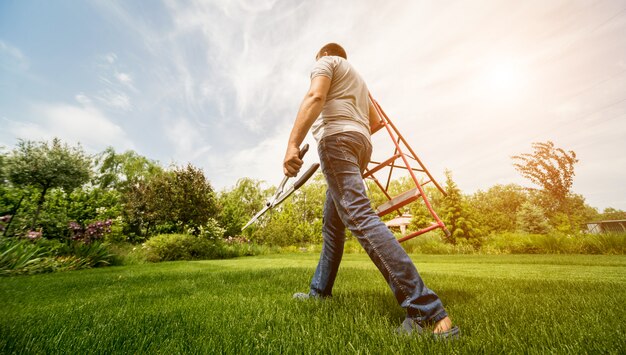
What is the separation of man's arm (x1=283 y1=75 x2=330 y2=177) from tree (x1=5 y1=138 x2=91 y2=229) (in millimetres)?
9184

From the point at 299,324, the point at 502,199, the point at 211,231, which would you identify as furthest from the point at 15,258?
the point at 502,199

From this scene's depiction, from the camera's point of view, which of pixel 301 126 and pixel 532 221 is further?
pixel 532 221

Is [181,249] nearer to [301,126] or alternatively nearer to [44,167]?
[44,167]

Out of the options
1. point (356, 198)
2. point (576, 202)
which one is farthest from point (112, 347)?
point (576, 202)

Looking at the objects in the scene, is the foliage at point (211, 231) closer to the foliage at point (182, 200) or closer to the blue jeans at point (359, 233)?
the foliage at point (182, 200)

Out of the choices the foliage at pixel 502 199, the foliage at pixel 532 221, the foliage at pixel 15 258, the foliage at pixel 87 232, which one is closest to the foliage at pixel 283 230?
the foliage at pixel 87 232

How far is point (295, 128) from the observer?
1817 mm

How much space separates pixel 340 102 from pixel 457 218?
1530 cm

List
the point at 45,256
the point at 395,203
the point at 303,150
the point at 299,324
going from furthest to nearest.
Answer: the point at 45,256 < the point at 395,203 < the point at 303,150 < the point at 299,324

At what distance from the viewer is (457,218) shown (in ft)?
48.7

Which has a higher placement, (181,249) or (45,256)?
(45,256)

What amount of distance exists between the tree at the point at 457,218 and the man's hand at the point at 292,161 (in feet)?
45.8

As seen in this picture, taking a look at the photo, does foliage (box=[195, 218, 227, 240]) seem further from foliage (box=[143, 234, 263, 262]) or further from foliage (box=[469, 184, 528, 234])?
foliage (box=[469, 184, 528, 234])

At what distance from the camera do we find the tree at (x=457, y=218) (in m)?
14.4
